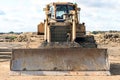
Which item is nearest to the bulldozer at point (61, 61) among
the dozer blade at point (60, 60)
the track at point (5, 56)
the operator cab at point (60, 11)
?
the dozer blade at point (60, 60)

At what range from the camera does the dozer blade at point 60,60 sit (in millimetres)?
13422

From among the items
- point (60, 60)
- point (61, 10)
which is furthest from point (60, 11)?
point (60, 60)

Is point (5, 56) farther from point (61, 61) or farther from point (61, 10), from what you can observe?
point (61, 61)

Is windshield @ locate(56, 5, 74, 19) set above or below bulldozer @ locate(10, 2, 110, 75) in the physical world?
above

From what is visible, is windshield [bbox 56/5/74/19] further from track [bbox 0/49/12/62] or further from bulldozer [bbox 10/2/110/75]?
track [bbox 0/49/12/62]

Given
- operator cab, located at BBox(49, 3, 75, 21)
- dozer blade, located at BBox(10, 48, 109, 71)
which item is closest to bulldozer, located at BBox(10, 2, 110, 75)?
dozer blade, located at BBox(10, 48, 109, 71)

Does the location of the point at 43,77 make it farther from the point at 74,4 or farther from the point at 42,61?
the point at 74,4

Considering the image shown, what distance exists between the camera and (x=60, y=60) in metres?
13.5

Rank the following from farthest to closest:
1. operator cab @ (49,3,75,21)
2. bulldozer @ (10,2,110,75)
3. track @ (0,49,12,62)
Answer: track @ (0,49,12,62), operator cab @ (49,3,75,21), bulldozer @ (10,2,110,75)

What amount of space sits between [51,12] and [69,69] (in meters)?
3.94

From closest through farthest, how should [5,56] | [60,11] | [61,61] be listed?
[61,61], [60,11], [5,56]

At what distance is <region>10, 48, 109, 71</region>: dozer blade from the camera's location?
1342cm

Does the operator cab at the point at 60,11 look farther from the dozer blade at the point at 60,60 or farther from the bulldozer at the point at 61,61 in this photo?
the dozer blade at the point at 60,60

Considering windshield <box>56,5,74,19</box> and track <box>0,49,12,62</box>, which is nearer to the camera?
windshield <box>56,5,74,19</box>
